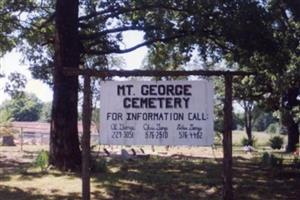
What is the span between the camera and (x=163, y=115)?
9172 mm

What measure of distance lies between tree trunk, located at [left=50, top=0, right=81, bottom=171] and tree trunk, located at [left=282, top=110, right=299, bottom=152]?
21298 millimetres

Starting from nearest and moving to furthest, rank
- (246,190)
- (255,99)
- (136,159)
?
1. (246,190)
2. (136,159)
3. (255,99)

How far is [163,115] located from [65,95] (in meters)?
7.24

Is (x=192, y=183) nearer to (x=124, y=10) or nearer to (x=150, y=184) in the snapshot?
(x=150, y=184)

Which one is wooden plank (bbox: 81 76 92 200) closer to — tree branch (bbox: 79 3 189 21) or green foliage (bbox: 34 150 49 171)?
green foliage (bbox: 34 150 49 171)

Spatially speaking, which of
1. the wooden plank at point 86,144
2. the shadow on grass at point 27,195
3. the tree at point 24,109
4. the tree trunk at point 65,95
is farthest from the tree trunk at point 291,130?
the tree at point 24,109

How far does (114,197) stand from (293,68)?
1574cm

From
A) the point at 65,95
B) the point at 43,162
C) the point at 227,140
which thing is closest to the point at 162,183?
the point at 227,140

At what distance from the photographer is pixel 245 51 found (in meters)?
15.4

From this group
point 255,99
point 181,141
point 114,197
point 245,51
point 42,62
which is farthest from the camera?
point 255,99

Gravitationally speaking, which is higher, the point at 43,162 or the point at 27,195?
the point at 43,162

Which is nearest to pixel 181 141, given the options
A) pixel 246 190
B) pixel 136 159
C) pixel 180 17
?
pixel 246 190

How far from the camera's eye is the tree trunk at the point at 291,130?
3478cm

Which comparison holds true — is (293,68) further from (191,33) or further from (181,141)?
(181,141)
